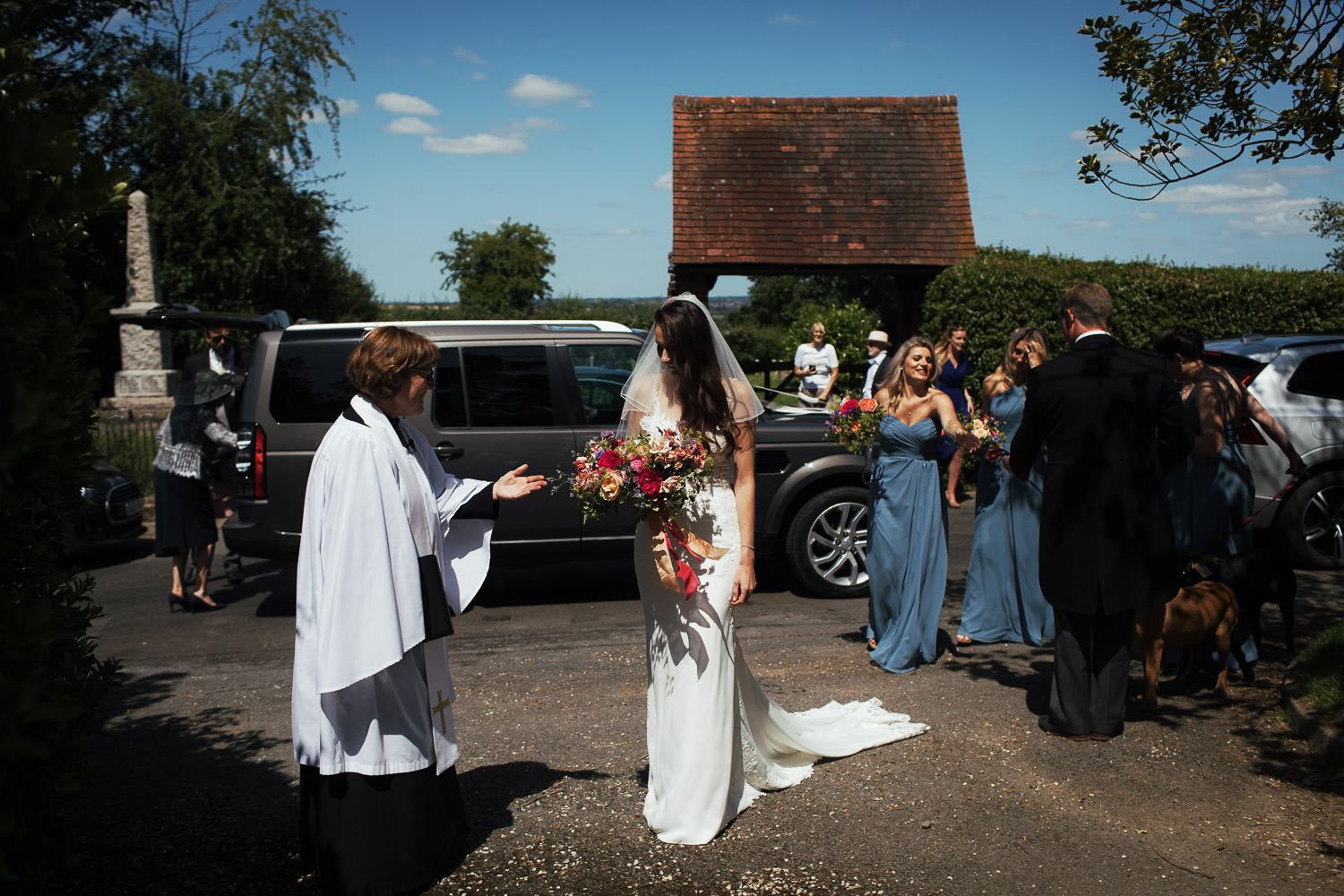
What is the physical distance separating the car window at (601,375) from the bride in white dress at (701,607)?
3.21m

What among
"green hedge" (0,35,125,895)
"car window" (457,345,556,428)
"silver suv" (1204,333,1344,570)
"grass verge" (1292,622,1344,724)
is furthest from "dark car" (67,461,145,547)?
"silver suv" (1204,333,1344,570)

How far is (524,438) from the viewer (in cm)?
740

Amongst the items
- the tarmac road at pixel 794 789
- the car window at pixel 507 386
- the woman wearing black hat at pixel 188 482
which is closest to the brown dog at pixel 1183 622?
the tarmac road at pixel 794 789

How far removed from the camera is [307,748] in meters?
3.39

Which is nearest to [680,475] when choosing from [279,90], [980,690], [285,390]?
[980,690]

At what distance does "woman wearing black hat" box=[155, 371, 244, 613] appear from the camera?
25.2 ft

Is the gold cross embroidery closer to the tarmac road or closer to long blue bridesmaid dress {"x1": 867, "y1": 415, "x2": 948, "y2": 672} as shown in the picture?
the tarmac road

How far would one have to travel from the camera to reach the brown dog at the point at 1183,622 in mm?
5105

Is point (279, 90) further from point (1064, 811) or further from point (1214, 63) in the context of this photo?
point (1064, 811)

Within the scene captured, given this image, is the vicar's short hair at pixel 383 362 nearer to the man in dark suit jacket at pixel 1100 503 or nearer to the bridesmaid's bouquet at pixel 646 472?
the bridesmaid's bouquet at pixel 646 472

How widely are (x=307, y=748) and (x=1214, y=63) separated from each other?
5.66m

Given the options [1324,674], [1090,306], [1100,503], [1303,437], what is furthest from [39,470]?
[1303,437]

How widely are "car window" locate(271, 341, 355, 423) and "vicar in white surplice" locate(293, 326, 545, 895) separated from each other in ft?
13.0

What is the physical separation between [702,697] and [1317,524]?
7.27 m
